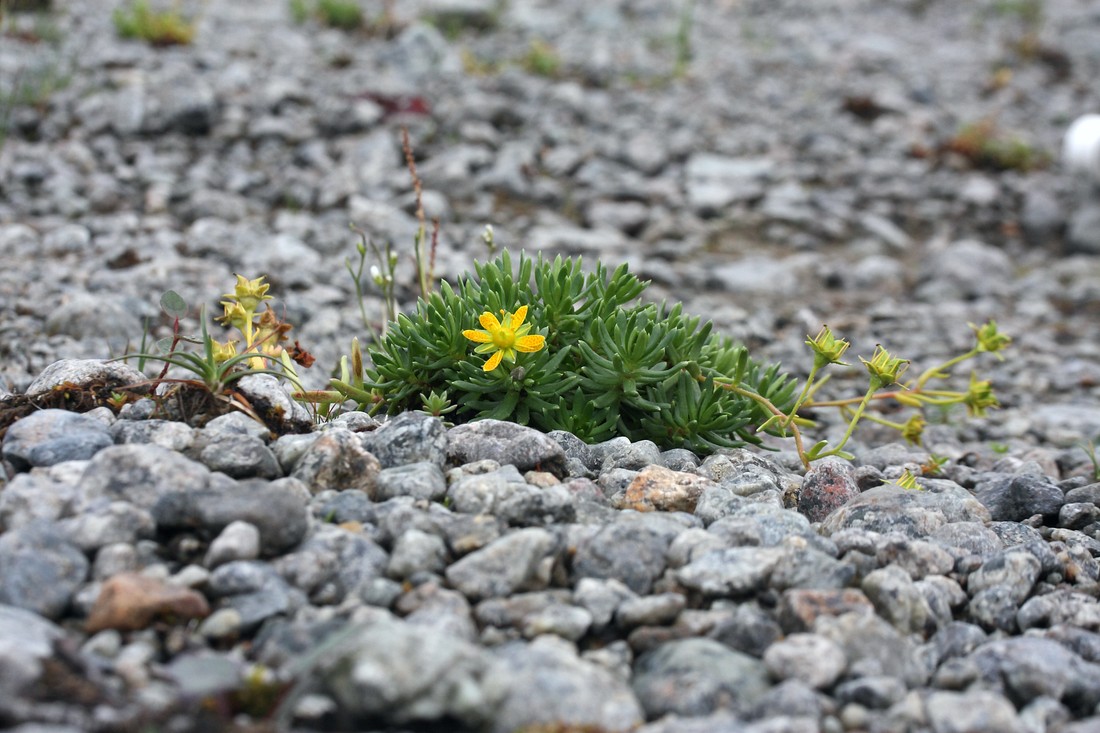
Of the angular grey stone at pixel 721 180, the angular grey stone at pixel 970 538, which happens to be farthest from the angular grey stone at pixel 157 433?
the angular grey stone at pixel 721 180

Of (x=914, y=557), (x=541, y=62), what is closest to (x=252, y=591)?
(x=914, y=557)

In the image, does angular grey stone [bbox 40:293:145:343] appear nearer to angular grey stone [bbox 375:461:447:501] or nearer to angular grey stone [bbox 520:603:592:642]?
angular grey stone [bbox 375:461:447:501]

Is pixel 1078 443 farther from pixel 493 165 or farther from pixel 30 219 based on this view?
pixel 30 219

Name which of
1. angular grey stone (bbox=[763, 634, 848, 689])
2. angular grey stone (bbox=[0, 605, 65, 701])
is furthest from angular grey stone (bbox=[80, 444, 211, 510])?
angular grey stone (bbox=[763, 634, 848, 689])

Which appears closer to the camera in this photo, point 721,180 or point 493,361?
point 493,361

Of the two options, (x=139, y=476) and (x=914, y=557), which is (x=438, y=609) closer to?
(x=139, y=476)
